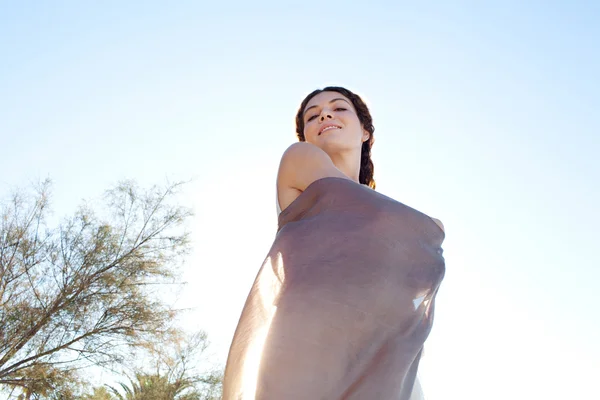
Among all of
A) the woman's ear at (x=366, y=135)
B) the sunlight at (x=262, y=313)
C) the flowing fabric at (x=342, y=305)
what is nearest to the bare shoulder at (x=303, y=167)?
the flowing fabric at (x=342, y=305)

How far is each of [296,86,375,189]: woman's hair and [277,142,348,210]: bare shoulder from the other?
1.93ft

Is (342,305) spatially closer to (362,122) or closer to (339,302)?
(339,302)

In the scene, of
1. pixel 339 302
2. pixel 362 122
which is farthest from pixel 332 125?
pixel 339 302

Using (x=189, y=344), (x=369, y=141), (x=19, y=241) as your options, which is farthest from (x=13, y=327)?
(x=369, y=141)

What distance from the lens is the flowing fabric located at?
2.86 ft

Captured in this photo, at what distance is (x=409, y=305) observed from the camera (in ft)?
3.34

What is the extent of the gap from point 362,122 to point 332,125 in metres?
0.39

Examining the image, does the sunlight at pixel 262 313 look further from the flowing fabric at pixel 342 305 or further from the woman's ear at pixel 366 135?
the woman's ear at pixel 366 135

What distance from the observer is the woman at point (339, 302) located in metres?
0.87

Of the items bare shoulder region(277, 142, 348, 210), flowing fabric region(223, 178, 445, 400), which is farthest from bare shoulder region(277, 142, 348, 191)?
flowing fabric region(223, 178, 445, 400)

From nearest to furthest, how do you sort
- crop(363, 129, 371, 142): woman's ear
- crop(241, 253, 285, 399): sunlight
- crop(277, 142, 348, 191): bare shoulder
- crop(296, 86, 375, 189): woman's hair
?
crop(241, 253, 285, 399): sunlight
crop(277, 142, 348, 191): bare shoulder
crop(296, 86, 375, 189): woman's hair
crop(363, 129, 371, 142): woman's ear

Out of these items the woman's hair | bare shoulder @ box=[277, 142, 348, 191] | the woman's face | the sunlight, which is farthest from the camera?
the woman's hair

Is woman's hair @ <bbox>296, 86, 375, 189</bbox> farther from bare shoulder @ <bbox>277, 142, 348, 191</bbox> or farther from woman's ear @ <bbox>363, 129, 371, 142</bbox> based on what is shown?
bare shoulder @ <bbox>277, 142, 348, 191</bbox>

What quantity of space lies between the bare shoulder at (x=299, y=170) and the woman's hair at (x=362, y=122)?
1.93 feet
